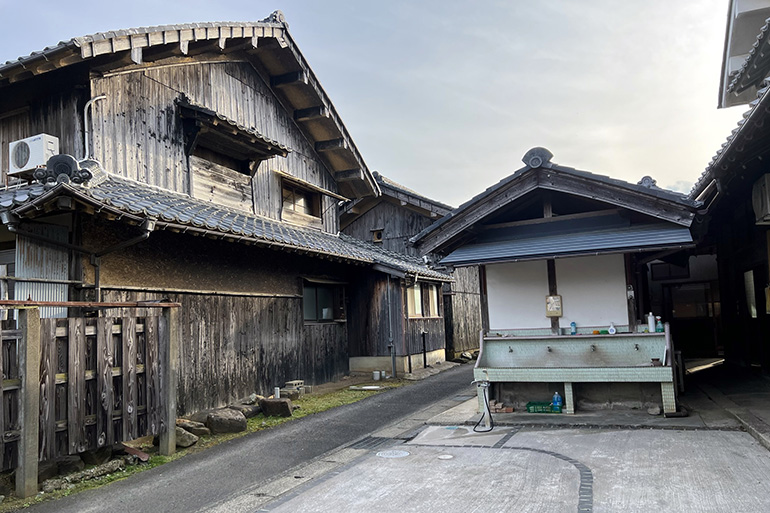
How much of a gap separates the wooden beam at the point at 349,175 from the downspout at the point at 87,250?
9721 mm

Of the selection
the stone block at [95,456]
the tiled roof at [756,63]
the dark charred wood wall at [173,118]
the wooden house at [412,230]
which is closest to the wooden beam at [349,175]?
the dark charred wood wall at [173,118]

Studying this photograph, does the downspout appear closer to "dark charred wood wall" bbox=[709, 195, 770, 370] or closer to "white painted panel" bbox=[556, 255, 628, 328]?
"white painted panel" bbox=[556, 255, 628, 328]

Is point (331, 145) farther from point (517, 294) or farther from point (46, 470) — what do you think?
point (46, 470)

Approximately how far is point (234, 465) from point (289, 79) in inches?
428

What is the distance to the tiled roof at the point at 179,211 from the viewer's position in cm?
689

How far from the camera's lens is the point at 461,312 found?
72.5 feet

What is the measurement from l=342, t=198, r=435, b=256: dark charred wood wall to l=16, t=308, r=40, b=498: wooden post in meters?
16.7

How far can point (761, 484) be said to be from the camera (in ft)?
16.4

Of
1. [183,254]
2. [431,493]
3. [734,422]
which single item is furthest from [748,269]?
[183,254]

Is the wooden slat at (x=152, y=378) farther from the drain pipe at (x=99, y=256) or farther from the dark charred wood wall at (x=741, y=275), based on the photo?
the dark charred wood wall at (x=741, y=275)

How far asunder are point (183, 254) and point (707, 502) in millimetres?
8799

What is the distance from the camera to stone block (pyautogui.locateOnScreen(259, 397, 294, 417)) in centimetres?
1030

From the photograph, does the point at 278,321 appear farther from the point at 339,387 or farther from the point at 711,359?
the point at 711,359

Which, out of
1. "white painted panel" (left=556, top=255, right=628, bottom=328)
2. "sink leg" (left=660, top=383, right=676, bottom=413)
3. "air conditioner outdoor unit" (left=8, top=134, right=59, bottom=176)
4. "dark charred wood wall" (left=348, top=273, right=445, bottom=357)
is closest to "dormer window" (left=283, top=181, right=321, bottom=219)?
"dark charred wood wall" (left=348, top=273, right=445, bottom=357)
